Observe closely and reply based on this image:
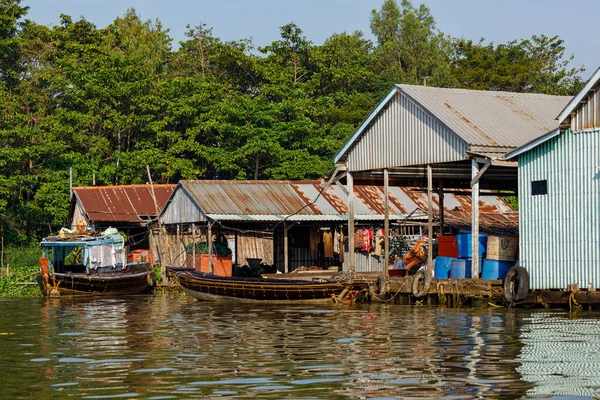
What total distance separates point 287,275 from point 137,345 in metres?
14.6

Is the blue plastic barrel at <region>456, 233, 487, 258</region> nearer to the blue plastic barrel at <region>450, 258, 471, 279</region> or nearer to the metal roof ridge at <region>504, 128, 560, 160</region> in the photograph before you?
the blue plastic barrel at <region>450, 258, 471, 279</region>

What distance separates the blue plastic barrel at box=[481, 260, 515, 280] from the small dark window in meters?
2.10

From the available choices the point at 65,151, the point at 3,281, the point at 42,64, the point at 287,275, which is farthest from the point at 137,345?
the point at 42,64

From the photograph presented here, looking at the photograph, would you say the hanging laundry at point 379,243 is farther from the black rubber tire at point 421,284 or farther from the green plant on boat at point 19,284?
the green plant on boat at point 19,284

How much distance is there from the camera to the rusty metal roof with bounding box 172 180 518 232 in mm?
36594

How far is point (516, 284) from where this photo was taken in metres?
24.1

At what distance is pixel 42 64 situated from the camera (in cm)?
6066

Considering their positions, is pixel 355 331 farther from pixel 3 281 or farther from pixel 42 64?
pixel 42 64

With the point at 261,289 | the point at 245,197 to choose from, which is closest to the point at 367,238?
the point at 245,197

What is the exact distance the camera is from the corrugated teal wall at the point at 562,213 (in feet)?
73.8

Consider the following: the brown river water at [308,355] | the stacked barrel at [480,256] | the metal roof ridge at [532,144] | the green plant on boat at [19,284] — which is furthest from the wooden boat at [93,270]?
the metal roof ridge at [532,144]

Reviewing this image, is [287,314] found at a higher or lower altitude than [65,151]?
lower

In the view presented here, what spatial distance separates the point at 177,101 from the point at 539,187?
32664 millimetres

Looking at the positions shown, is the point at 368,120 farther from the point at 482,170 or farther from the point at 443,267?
the point at 482,170
